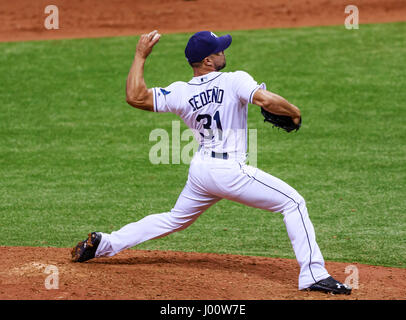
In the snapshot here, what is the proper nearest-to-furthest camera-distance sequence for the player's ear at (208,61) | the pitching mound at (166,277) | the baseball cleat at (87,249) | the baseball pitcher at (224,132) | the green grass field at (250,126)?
the pitching mound at (166,277), the baseball pitcher at (224,132), the player's ear at (208,61), the baseball cleat at (87,249), the green grass field at (250,126)

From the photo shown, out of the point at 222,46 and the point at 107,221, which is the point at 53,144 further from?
the point at 222,46

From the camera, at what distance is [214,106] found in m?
4.85

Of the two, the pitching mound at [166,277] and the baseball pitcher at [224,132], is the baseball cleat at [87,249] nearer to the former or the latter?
the pitching mound at [166,277]

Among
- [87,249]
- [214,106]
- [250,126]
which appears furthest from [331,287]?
[250,126]

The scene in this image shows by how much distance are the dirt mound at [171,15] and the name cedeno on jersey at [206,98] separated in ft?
34.0

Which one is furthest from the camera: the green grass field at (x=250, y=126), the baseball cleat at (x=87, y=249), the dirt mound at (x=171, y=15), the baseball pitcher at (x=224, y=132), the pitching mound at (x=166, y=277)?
the dirt mound at (x=171, y=15)

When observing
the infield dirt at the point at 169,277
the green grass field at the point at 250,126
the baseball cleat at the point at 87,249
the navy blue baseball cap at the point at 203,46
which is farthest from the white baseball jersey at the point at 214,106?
the green grass field at the point at 250,126

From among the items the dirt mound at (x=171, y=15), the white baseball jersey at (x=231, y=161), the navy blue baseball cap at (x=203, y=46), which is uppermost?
the dirt mound at (x=171, y=15)

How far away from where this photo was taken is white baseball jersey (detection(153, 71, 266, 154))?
4.82 metres

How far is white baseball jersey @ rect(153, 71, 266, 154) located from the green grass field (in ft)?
6.18

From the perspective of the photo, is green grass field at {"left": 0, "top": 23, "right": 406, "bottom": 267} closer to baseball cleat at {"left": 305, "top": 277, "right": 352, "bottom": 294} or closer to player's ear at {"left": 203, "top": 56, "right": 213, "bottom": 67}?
baseball cleat at {"left": 305, "top": 277, "right": 352, "bottom": 294}

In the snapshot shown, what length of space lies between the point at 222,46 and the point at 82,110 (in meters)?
7.29

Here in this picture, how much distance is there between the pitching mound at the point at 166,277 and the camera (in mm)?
4699

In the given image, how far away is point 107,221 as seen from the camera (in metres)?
7.46
